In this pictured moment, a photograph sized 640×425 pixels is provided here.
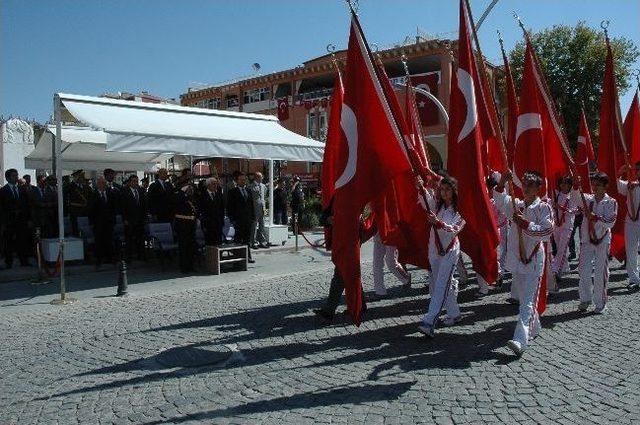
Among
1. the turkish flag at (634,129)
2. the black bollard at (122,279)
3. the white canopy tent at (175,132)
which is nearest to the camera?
the black bollard at (122,279)

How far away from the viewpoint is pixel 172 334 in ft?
24.1

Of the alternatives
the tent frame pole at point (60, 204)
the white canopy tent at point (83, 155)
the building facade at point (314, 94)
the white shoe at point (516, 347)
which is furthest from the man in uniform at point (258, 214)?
the building facade at point (314, 94)

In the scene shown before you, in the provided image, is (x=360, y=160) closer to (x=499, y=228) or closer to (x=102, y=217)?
(x=499, y=228)

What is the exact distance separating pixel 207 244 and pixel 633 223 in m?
8.48

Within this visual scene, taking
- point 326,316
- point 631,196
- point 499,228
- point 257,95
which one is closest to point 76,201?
point 326,316

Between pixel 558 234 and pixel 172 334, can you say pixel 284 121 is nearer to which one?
pixel 558 234

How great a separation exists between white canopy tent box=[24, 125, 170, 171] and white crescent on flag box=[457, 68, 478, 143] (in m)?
11.5

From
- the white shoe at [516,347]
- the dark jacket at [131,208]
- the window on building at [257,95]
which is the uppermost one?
the window on building at [257,95]

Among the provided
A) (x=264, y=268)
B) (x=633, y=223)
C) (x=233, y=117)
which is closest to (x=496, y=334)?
(x=633, y=223)

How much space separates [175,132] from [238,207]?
2.49 meters

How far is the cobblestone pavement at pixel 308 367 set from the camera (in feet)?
15.8

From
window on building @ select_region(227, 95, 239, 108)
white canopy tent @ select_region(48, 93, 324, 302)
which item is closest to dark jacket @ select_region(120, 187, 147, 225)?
white canopy tent @ select_region(48, 93, 324, 302)

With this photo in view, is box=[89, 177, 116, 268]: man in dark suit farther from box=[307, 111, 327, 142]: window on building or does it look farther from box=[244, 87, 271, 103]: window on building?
box=[244, 87, 271, 103]: window on building

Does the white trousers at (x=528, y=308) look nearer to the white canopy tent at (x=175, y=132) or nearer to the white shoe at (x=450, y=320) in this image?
the white shoe at (x=450, y=320)
